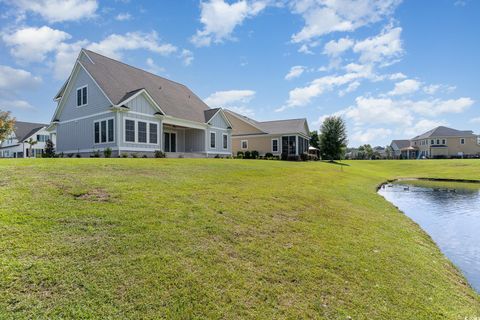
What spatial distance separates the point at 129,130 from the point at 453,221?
1884 cm

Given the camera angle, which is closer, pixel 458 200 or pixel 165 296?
pixel 165 296

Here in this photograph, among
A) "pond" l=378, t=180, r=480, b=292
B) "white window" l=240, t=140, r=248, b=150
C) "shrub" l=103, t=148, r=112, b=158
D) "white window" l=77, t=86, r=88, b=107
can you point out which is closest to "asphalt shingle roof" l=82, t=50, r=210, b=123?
"white window" l=77, t=86, r=88, b=107

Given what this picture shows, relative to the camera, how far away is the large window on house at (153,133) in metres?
21.3

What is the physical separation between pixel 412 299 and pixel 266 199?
5.16m

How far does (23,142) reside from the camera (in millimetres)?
48062

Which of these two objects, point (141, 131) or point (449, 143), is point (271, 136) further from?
point (449, 143)

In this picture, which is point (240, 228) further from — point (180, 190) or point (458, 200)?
point (458, 200)

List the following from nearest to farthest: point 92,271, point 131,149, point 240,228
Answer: point 92,271 → point 240,228 → point 131,149

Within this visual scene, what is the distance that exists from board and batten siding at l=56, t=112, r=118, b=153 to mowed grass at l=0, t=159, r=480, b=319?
41.2 ft

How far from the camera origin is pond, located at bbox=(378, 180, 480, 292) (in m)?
6.77

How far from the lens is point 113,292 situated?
3.54 metres

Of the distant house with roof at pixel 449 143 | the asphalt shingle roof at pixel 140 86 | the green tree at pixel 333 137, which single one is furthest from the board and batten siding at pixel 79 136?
the distant house with roof at pixel 449 143

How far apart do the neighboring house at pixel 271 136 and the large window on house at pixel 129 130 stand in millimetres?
19888

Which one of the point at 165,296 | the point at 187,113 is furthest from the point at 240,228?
the point at 187,113
